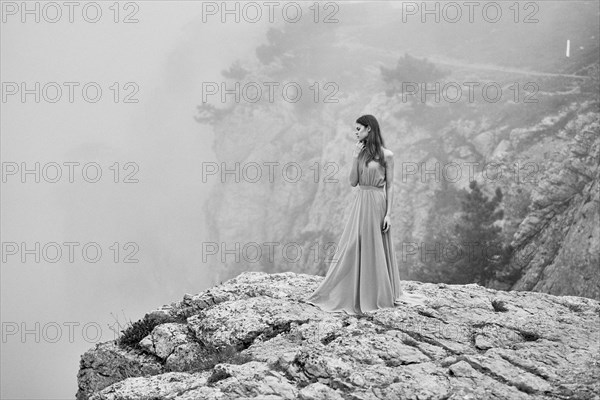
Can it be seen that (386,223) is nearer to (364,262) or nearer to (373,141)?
(364,262)

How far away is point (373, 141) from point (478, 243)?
67.6ft

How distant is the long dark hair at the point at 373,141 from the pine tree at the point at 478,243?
62.7 feet

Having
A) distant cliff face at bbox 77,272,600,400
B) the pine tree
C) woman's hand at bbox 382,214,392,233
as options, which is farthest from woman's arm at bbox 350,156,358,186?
the pine tree

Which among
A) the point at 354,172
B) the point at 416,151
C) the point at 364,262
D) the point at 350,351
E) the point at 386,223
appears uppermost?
the point at 416,151

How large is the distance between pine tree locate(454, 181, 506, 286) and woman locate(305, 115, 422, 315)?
1851 centimetres

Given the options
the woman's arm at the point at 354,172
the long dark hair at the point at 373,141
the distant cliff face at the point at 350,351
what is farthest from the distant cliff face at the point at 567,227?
the long dark hair at the point at 373,141

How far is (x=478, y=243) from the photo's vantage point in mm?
30125

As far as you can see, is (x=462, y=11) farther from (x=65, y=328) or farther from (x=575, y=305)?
(x=65, y=328)

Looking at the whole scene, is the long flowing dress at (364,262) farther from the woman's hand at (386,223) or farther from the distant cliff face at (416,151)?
the distant cliff face at (416,151)

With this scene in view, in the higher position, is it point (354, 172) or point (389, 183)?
point (354, 172)

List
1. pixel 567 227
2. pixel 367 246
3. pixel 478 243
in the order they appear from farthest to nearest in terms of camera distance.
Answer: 1. pixel 478 243
2. pixel 567 227
3. pixel 367 246

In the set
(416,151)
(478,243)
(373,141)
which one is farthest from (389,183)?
(416,151)

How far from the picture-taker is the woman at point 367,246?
1133cm

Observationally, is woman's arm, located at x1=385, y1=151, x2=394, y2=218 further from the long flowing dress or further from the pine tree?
the pine tree
